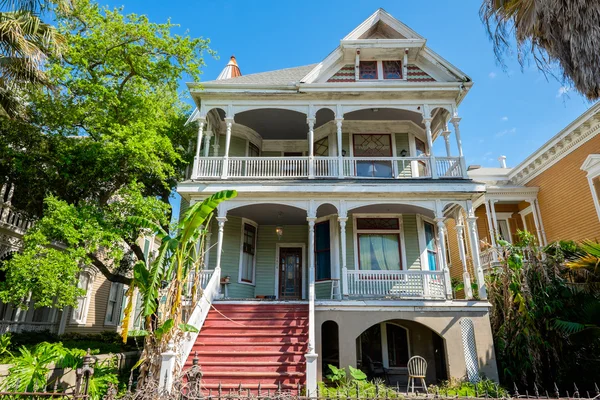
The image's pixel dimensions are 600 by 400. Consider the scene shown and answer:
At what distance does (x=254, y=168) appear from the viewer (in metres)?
12.4

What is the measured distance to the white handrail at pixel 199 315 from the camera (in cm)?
758

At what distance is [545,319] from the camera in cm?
890

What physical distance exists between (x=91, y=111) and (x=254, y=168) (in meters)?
5.20

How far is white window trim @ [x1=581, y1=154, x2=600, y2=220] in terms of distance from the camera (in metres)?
12.6

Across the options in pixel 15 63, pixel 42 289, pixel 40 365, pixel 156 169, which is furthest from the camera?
pixel 156 169

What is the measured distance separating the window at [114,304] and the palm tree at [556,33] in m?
18.3

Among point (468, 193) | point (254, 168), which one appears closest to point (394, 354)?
point (468, 193)

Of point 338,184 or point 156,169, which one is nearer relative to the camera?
point 156,169

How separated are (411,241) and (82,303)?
45.7ft

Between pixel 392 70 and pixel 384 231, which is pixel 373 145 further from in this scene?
pixel 384 231

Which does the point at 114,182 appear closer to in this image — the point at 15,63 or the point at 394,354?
the point at 15,63

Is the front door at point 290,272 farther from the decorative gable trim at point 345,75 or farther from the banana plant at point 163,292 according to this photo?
the decorative gable trim at point 345,75

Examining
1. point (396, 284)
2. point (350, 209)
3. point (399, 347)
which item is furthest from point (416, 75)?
point (399, 347)

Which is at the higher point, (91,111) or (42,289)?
(91,111)
